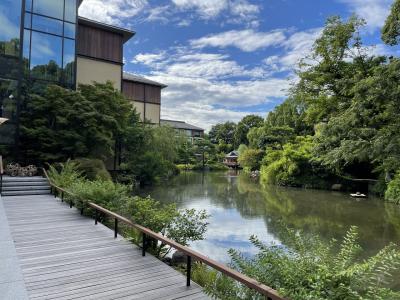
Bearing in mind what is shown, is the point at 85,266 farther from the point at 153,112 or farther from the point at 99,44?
the point at 153,112

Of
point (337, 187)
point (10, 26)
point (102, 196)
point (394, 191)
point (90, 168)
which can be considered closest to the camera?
point (102, 196)

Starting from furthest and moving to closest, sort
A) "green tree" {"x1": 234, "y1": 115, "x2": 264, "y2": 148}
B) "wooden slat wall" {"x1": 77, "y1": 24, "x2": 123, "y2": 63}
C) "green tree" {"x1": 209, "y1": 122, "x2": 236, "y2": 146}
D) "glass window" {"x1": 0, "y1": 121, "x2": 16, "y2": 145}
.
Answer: "green tree" {"x1": 209, "y1": 122, "x2": 236, "y2": 146} < "green tree" {"x1": 234, "y1": 115, "x2": 264, "y2": 148} < "wooden slat wall" {"x1": 77, "y1": 24, "x2": 123, "y2": 63} < "glass window" {"x1": 0, "y1": 121, "x2": 16, "y2": 145}

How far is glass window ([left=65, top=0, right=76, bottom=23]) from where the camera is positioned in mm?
17469

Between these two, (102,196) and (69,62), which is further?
(69,62)

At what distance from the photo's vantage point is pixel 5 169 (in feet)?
46.5

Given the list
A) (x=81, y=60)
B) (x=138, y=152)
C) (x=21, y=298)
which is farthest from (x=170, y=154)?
(x=21, y=298)

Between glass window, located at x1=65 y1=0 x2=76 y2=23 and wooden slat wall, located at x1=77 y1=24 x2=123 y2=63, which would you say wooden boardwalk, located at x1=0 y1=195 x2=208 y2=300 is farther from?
wooden slat wall, located at x1=77 y1=24 x2=123 y2=63

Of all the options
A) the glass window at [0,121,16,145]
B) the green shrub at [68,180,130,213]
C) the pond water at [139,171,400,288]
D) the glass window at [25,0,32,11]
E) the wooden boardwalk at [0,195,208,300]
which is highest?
the glass window at [25,0,32,11]

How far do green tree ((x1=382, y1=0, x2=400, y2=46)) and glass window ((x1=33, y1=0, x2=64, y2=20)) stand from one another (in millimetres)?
16617

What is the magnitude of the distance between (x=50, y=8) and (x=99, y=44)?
13.3ft

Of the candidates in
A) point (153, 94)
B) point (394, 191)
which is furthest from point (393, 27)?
point (153, 94)

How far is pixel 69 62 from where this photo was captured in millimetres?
17656

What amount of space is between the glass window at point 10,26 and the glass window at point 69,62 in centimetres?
242

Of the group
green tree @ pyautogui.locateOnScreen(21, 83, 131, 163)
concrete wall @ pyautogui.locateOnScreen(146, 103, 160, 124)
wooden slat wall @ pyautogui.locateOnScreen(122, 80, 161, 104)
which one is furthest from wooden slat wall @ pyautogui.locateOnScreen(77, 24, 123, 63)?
concrete wall @ pyautogui.locateOnScreen(146, 103, 160, 124)
